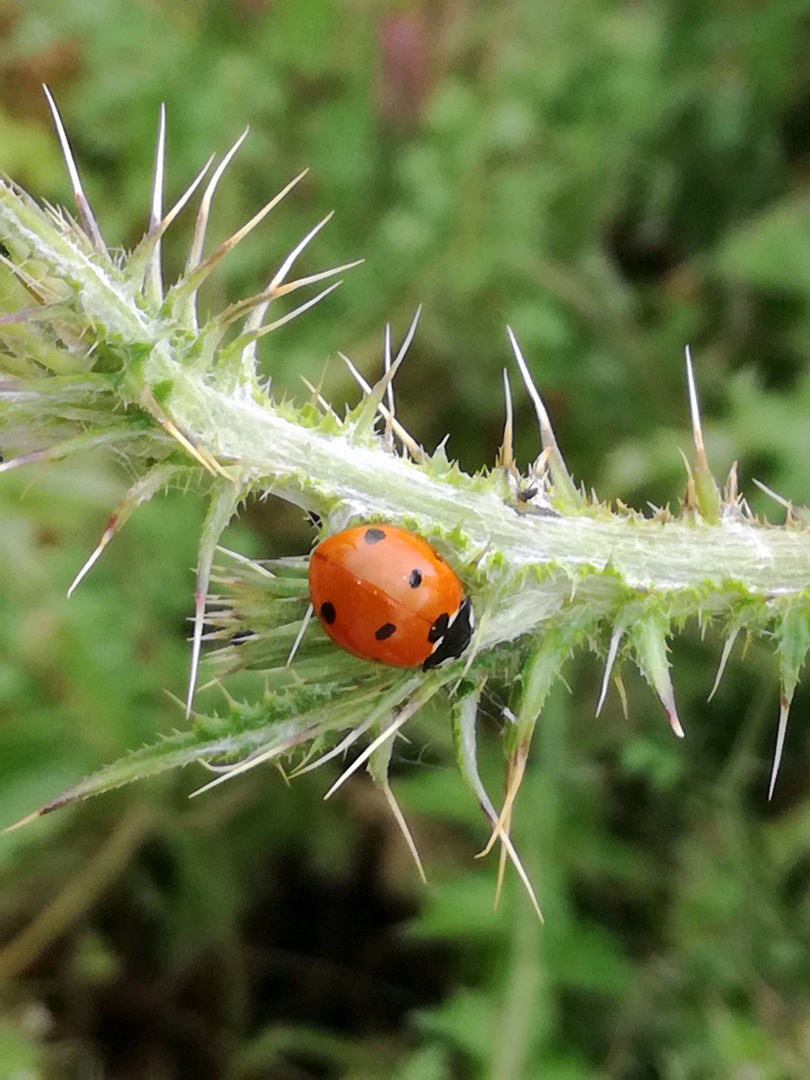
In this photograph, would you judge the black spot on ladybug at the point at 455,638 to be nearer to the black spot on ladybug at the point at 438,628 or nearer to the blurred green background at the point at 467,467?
the black spot on ladybug at the point at 438,628

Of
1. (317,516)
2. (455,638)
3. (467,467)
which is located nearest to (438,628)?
(455,638)

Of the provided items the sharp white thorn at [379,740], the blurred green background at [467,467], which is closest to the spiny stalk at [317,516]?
the sharp white thorn at [379,740]

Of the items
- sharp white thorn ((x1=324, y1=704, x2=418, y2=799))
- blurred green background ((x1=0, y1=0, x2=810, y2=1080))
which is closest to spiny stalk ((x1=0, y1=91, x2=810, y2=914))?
sharp white thorn ((x1=324, y1=704, x2=418, y2=799))

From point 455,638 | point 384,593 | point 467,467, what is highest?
point 384,593

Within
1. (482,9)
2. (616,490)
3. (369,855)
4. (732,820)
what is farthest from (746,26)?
(369,855)

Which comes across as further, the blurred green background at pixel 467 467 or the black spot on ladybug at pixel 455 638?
the blurred green background at pixel 467 467

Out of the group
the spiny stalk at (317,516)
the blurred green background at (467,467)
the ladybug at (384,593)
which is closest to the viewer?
the spiny stalk at (317,516)

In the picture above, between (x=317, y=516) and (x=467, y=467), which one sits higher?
(x=317, y=516)

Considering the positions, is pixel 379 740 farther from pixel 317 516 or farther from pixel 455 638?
pixel 317 516
